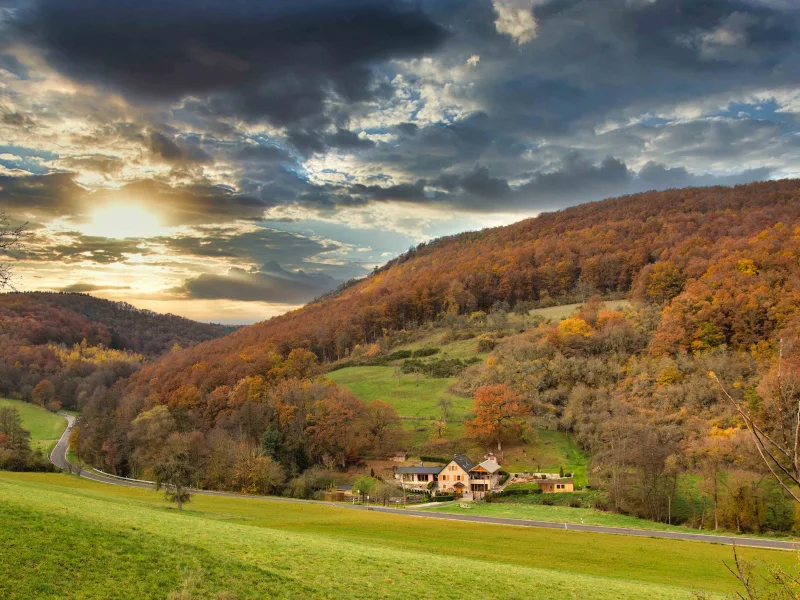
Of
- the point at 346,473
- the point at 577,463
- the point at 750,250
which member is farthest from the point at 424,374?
the point at 750,250

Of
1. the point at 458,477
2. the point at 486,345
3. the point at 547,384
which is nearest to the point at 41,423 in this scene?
Result: the point at 486,345

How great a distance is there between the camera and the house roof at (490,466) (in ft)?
233

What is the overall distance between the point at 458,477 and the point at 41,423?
375ft

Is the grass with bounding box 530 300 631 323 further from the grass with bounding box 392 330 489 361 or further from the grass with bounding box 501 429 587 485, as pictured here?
the grass with bounding box 501 429 587 485

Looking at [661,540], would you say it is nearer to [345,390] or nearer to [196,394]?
[345,390]

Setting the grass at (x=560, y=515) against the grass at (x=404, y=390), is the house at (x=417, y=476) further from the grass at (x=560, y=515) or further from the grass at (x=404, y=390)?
the grass at (x=404, y=390)

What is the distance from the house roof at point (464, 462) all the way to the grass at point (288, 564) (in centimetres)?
3701

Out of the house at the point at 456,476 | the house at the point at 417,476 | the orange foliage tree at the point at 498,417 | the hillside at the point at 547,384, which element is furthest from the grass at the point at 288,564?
the orange foliage tree at the point at 498,417

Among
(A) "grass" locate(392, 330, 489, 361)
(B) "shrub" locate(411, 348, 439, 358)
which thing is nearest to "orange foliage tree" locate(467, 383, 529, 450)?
(A) "grass" locate(392, 330, 489, 361)

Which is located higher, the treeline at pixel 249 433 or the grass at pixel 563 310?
the grass at pixel 563 310

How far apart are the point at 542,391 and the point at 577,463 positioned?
21740 mm

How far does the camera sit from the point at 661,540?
129 feet

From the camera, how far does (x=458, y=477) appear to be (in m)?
72.6

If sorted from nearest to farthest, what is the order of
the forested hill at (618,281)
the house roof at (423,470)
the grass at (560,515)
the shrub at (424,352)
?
the grass at (560,515)
the house roof at (423,470)
the forested hill at (618,281)
the shrub at (424,352)
